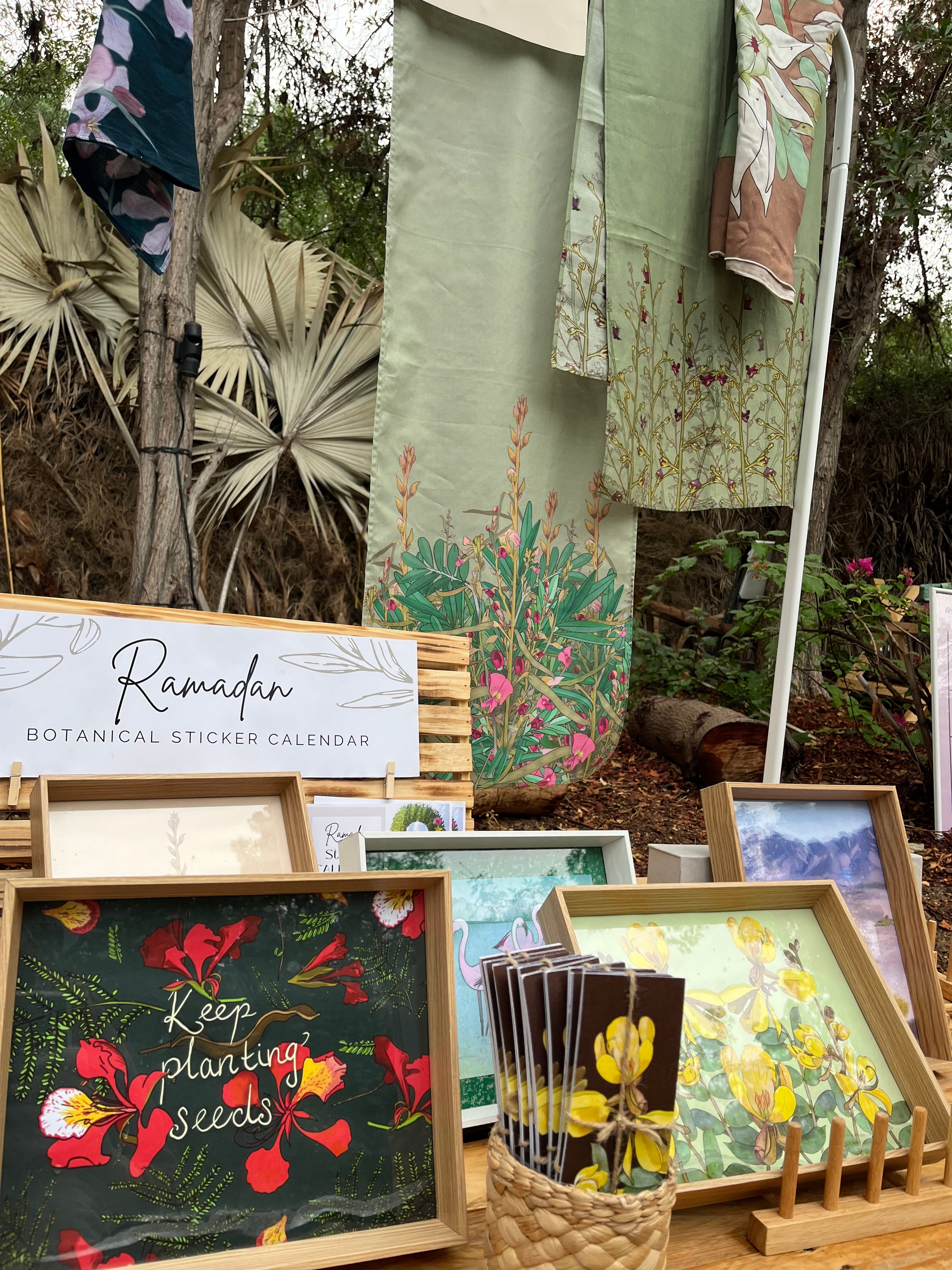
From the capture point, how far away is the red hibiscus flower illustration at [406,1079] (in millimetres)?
670

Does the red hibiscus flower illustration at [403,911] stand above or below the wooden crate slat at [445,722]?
below

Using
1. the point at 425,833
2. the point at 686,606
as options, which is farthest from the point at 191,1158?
the point at 686,606

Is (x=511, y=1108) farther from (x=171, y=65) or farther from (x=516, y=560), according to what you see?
(x=516, y=560)

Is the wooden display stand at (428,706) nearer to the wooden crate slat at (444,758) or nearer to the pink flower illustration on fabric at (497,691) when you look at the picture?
the wooden crate slat at (444,758)

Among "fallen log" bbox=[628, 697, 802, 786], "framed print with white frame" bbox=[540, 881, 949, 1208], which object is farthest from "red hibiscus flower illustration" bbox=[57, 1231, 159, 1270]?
"fallen log" bbox=[628, 697, 802, 786]

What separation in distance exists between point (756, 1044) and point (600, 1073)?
11.9 inches

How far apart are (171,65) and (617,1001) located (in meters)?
1.28

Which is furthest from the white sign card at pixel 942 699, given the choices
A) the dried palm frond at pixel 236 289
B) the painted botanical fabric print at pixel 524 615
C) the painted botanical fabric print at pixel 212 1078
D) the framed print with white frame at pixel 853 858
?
the dried palm frond at pixel 236 289

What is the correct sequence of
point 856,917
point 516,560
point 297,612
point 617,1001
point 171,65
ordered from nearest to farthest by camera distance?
1. point 617,1001
2. point 856,917
3. point 171,65
4. point 516,560
5. point 297,612

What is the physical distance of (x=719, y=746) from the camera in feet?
11.1

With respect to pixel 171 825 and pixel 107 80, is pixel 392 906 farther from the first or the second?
pixel 107 80

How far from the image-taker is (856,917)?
105 centimetres

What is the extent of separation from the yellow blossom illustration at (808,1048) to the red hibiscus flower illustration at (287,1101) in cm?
38

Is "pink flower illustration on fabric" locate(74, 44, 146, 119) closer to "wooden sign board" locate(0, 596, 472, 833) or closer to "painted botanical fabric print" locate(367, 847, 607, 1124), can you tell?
"wooden sign board" locate(0, 596, 472, 833)
